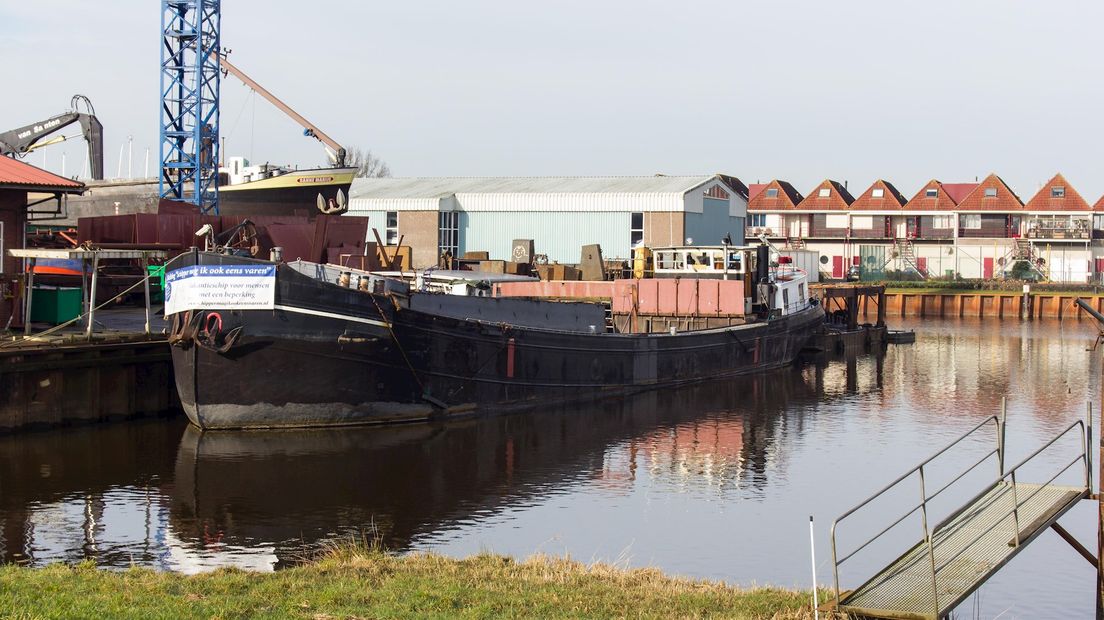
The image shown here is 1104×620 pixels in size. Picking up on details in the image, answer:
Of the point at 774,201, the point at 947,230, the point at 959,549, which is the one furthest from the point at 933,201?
the point at 959,549

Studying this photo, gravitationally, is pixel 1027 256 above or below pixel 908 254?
below

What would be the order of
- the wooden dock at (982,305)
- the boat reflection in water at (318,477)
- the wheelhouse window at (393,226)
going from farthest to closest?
the wooden dock at (982,305), the wheelhouse window at (393,226), the boat reflection in water at (318,477)

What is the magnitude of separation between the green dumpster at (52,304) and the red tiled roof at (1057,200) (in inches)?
3242

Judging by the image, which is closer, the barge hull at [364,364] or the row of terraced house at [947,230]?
the barge hull at [364,364]

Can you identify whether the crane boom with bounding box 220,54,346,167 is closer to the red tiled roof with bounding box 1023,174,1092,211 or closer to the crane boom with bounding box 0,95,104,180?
the crane boom with bounding box 0,95,104,180

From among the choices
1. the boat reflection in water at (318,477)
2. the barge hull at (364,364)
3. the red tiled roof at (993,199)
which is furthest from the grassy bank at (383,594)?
the red tiled roof at (993,199)

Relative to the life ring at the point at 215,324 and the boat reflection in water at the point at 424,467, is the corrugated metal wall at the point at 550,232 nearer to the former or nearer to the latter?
the boat reflection in water at the point at 424,467

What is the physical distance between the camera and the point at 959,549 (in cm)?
1420

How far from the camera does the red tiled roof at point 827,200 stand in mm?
103188

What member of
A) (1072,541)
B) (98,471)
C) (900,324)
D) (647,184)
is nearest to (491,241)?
(647,184)

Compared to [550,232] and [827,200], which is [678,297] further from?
[827,200]

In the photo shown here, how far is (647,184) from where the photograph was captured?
63656 mm

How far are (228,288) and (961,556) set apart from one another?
58.5 feet

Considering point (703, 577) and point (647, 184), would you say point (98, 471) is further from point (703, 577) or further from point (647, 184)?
point (647, 184)
